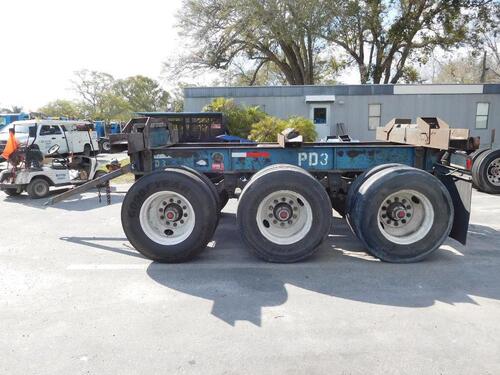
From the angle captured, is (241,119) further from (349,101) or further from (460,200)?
(460,200)

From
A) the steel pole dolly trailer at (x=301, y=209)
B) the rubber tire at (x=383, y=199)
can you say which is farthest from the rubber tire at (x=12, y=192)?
the rubber tire at (x=383, y=199)

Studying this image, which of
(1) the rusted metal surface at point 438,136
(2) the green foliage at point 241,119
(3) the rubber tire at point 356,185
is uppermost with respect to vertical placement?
(2) the green foliage at point 241,119

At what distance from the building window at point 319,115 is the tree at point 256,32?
6.22 meters

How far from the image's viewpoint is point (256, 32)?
24.9 metres

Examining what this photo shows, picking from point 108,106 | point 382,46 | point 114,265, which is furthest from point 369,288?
point 108,106

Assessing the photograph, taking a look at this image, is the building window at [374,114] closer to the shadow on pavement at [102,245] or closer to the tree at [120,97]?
the shadow on pavement at [102,245]

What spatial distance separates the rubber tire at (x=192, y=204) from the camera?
4754mm

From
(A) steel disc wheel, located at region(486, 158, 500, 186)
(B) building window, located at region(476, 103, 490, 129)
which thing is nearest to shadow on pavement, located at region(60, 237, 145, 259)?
(A) steel disc wheel, located at region(486, 158, 500, 186)

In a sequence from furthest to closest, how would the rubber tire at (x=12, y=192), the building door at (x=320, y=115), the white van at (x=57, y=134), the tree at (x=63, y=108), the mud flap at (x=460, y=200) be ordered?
the tree at (x=63, y=108) → the building door at (x=320, y=115) → the white van at (x=57, y=134) → the rubber tire at (x=12, y=192) → the mud flap at (x=460, y=200)

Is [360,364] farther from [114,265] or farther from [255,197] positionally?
[114,265]

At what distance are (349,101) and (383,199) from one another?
53.7ft

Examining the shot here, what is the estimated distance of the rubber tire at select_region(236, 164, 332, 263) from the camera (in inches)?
183

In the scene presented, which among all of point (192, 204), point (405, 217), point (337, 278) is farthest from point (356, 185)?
point (192, 204)

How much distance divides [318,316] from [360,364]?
728 mm
